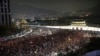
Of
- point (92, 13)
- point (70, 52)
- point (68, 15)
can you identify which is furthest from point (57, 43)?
point (92, 13)

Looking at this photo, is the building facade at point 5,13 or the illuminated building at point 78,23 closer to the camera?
the building facade at point 5,13

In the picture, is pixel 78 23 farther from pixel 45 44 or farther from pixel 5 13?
pixel 5 13

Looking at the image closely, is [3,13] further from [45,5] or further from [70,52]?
[70,52]

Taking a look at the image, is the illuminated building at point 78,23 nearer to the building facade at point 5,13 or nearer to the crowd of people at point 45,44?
the crowd of people at point 45,44

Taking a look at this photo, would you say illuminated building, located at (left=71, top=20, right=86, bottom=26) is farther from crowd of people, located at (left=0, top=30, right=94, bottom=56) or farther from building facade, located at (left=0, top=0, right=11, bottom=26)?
building facade, located at (left=0, top=0, right=11, bottom=26)

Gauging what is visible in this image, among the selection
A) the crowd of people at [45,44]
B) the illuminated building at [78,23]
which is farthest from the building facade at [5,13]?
the illuminated building at [78,23]

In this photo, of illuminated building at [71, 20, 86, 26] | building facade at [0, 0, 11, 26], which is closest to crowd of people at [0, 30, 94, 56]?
illuminated building at [71, 20, 86, 26]
